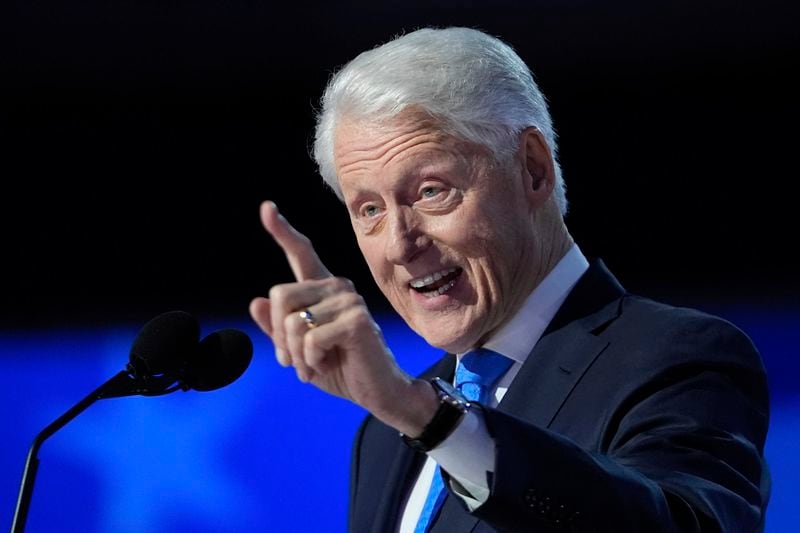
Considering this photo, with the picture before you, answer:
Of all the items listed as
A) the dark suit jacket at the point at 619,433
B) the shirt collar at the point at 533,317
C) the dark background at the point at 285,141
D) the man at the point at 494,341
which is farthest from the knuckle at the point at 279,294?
the dark background at the point at 285,141

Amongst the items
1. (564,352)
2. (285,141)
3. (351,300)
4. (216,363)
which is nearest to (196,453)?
(285,141)

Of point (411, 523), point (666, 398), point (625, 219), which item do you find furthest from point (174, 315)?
point (625, 219)

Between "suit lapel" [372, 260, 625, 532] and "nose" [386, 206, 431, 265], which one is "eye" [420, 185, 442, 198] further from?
"suit lapel" [372, 260, 625, 532]

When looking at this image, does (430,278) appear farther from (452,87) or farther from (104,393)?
(104,393)

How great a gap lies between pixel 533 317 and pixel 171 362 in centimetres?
60

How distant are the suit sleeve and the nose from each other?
1.20 ft

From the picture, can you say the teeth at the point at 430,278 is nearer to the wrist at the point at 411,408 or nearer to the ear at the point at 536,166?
the ear at the point at 536,166

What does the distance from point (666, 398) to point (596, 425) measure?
11 centimetres

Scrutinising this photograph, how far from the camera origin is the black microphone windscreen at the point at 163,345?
1.78 meters

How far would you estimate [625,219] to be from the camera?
2.84 meters

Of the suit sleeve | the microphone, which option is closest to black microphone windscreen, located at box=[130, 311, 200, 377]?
the microphone

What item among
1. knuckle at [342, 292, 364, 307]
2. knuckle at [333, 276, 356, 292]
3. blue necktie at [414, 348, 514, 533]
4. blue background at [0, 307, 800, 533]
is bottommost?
blue background at [0, 307, 800, 533]

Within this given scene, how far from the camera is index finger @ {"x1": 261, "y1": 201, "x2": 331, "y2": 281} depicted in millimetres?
1263

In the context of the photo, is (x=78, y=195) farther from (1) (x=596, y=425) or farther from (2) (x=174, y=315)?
(1) (x=596, y=425)
